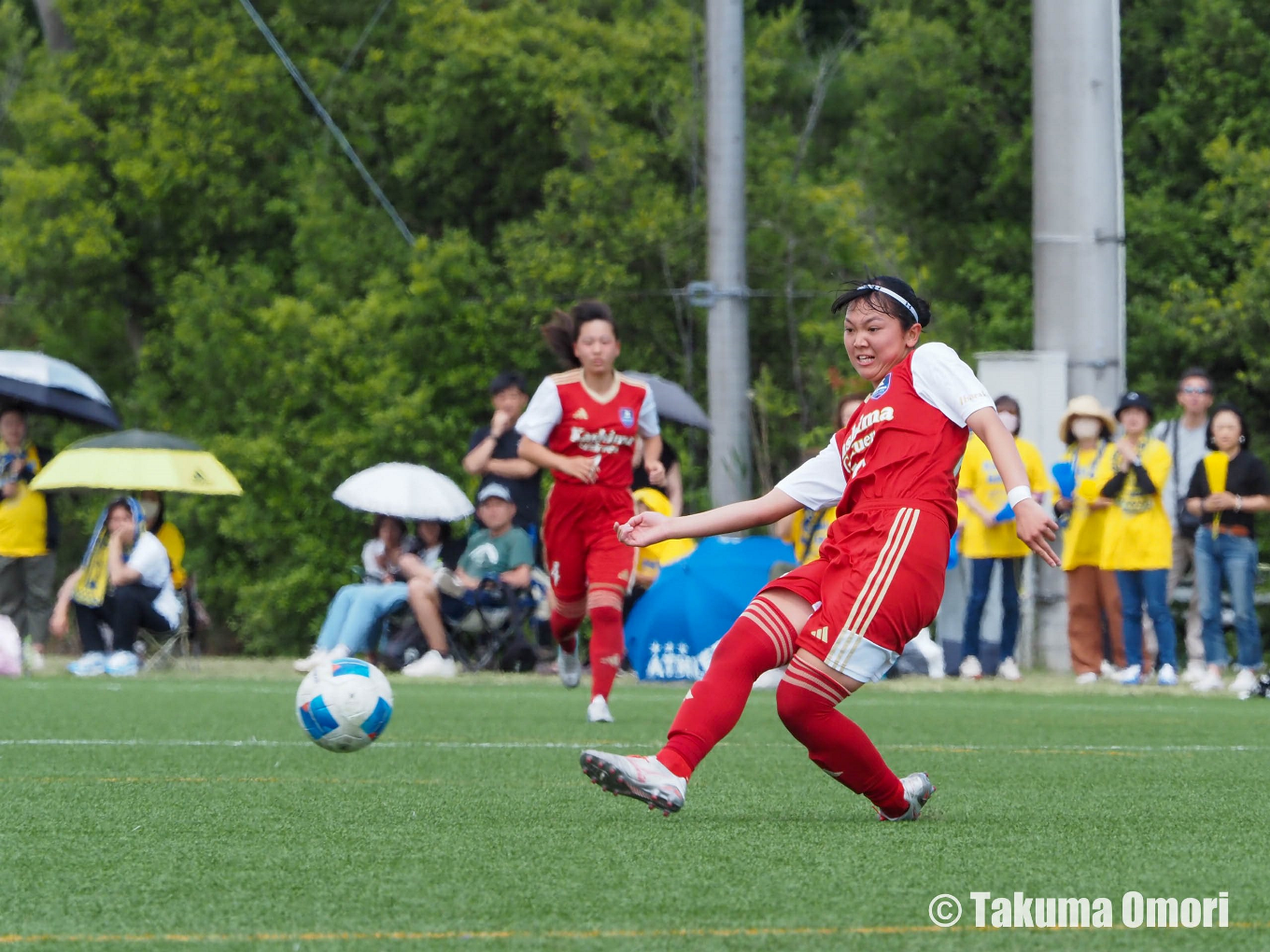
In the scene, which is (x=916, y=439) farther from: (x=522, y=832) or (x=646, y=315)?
(x=646, y=315)

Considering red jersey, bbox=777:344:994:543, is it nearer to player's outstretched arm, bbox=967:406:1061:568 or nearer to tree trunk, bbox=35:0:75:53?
player's outstretched arm, bbox=967:406:1061:568

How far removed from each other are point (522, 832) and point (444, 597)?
31.7 ft

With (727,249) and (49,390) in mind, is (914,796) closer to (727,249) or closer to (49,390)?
(49,390)

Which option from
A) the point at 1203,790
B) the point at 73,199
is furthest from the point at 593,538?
the point at 73,199

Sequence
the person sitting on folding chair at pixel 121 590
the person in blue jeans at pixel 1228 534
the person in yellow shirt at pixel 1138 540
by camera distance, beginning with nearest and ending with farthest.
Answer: the person in blue jeans at pixel 1228 534, the person in yellow shirt at pixel 1138 540, the person sitting on folding chair at pixel 121 590

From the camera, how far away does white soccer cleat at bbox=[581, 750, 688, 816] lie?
4.99 meters

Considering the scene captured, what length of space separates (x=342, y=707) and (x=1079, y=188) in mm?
10094

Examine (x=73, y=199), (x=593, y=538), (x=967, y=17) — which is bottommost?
(x=593, y=538)

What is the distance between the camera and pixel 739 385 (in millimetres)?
17266

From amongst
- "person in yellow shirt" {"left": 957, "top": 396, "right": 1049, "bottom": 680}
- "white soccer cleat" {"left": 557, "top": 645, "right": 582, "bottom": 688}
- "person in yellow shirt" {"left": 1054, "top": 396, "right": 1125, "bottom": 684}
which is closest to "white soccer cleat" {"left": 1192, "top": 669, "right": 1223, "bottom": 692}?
"person in yellow shirt" {"left": 1054, "top": 396, "right": 1125, "bottom": 684}

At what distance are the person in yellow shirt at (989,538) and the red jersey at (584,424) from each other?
14.0 ft

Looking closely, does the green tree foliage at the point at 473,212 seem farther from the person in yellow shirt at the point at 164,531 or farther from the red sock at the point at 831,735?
the red sock at the point at 831,735

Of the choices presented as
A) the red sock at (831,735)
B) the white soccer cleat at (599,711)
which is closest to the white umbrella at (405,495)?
the white soccer cleat at (599,711)

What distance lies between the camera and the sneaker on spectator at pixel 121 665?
14000 millimetres
